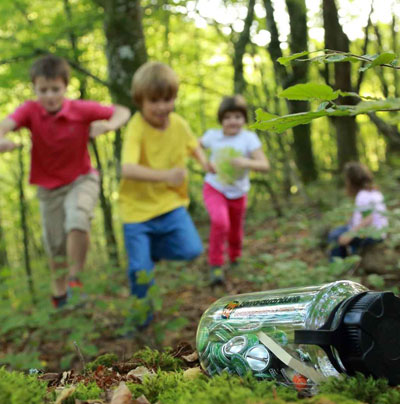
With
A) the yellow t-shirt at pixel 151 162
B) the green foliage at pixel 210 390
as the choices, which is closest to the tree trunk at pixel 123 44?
the yellow t-shirt at pixel 151 162

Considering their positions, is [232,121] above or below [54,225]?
above

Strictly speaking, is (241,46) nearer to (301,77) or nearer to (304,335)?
(301,77)

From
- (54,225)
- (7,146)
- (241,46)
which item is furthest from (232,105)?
(7,146)

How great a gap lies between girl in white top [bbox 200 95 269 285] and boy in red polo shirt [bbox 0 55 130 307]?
1.26 metres

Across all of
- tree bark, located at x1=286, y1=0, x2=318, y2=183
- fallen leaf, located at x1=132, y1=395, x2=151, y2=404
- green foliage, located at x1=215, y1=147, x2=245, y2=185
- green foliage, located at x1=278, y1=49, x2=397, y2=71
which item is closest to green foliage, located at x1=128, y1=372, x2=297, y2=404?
fallen leaf, located at x1=132, y1=395, x2=151, y2=404

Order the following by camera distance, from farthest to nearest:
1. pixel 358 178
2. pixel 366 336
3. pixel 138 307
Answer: pixel 358 178
pixel 138 307
pixel 366 336

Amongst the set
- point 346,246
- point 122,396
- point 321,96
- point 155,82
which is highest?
point 155,82

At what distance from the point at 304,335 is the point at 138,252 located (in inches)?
130

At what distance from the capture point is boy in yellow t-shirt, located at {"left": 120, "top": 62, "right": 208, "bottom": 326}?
168 inches

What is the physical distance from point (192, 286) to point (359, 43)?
9565mm

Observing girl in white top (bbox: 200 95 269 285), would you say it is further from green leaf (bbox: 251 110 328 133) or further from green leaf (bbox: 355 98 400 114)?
green leaf (bbox: 355 98 400 114)

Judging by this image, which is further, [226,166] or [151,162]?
[226,166]

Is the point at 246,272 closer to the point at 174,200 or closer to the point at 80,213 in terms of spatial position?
the point at 174,200

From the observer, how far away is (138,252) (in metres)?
4.34
